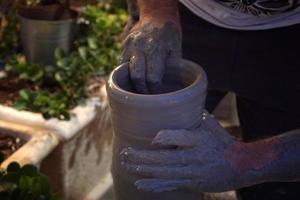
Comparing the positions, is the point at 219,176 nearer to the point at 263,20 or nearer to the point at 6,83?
the point at 263,20

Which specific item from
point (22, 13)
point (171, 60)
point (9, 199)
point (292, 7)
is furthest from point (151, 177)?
point (22, 13)

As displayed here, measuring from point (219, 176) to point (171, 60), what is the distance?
0.26 meters

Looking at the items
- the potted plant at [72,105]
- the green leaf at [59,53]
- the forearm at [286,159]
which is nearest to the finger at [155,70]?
the forearm at [286,159]

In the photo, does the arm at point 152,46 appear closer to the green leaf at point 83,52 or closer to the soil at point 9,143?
the soil at point 9,143

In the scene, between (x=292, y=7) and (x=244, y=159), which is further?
(x=292, y=7)

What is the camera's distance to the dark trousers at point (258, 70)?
1402 mm

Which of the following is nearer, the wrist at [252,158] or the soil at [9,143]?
the wrist at [252,158]

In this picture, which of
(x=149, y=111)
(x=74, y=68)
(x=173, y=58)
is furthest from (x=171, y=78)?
(x=74, y=68)

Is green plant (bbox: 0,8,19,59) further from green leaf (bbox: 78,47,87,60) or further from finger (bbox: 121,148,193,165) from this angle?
finger (bbox: 121,148,193,165)

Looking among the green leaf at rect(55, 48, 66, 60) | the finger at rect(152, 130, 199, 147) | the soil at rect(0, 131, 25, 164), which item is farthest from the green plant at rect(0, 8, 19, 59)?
the finger at rect(152, 130, 199, 147)

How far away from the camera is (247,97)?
58.3 inches

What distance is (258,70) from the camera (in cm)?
144

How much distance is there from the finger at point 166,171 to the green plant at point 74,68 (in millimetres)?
945

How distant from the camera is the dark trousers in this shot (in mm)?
1402
